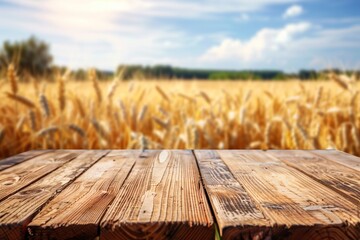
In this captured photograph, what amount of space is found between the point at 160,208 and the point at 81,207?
0.15m

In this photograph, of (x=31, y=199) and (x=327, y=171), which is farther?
(x=327, y=171)

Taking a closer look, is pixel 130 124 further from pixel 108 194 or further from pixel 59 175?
pixel 108 194

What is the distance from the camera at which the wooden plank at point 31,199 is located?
70cm

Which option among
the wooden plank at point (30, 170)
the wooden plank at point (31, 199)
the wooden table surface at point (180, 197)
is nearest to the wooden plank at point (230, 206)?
the wooden table surface at point (180, 197)

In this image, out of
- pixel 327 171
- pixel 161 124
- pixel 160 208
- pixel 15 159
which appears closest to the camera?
pixel 160 208

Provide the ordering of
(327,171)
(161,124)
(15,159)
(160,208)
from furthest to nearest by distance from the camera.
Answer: (161,124), (15,159), (327,171), (160,208)

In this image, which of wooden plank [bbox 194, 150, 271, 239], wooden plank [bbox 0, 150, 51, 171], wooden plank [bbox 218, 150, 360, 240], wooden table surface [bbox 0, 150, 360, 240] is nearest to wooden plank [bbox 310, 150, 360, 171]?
wooden table surface [bbox 0, 150, 360, 240]

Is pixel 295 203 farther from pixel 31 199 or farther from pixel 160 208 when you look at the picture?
pixel 31 199

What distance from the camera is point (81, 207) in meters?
0.78

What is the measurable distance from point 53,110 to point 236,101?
1.38 metres

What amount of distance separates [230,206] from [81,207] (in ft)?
0.93

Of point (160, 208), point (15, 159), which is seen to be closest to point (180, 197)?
point (160, 208)

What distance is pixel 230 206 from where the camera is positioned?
2.56 feet

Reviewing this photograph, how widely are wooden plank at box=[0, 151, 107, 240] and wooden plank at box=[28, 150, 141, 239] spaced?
18mm
